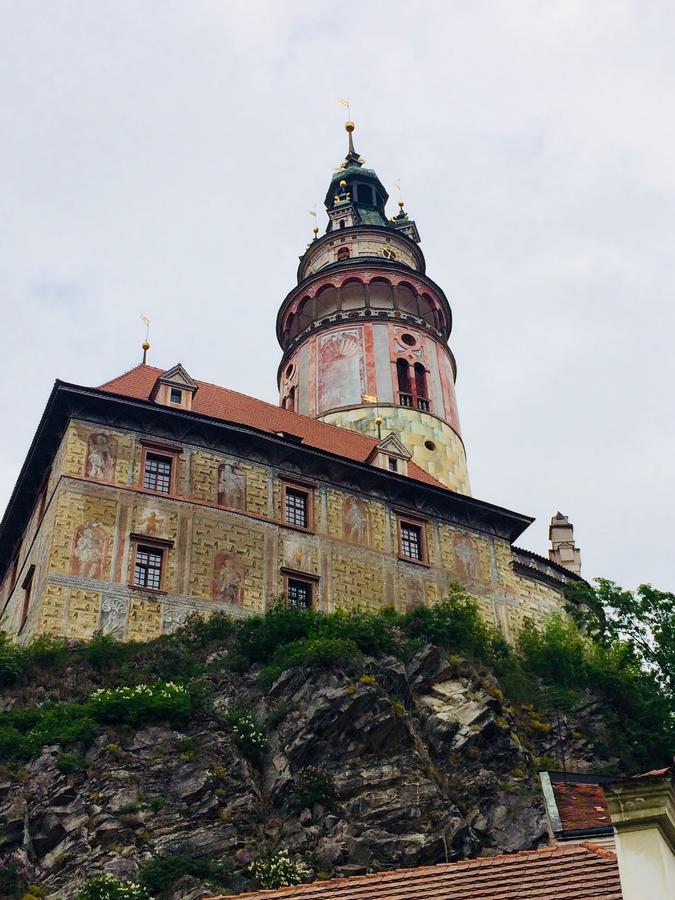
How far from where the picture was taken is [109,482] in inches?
1117

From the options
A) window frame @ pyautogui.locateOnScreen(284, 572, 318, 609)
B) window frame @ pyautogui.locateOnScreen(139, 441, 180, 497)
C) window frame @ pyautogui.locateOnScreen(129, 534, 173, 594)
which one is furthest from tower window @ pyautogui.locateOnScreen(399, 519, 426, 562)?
window frame @ pyautogui.locateOnScreen(129, 534, 173, 594)

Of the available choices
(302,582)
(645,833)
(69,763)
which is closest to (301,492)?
(302,582)

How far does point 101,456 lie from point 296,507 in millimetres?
5553

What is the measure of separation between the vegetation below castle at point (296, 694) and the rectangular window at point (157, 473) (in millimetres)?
3958

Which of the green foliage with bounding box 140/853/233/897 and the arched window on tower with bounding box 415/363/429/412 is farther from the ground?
the arched window on tower with bounding box 415/363/429/412

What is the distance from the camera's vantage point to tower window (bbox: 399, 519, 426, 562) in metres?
31.9

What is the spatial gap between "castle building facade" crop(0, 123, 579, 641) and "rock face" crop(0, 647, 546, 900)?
3765mm

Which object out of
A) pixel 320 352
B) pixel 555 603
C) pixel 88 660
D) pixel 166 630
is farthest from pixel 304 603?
pixel 320 352

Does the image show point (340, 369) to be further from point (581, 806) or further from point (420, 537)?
point (581, 806)

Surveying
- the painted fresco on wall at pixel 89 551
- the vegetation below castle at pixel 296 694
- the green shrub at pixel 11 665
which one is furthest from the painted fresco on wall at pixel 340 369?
the green shrub at pixel 11 665

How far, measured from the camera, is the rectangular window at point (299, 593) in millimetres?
29250

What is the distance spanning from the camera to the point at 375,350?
42500mm

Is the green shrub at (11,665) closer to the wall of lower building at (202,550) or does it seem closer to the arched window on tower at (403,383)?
the wall of lower building at (202,550)

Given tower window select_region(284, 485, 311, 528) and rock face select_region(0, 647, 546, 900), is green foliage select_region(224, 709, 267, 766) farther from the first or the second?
tower window select_region(284, 485, 311, 528)
